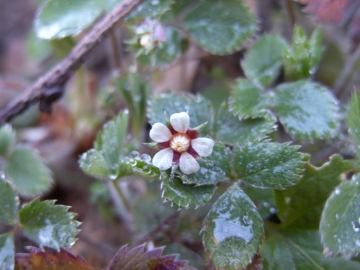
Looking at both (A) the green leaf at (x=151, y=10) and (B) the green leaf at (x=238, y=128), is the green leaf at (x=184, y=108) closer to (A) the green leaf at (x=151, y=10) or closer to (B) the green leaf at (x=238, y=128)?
(B) the green leaf at (x=238, y=128)

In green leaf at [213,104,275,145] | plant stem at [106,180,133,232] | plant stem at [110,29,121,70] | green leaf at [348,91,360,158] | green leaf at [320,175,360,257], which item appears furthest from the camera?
plant stem at [110,29,121,70]

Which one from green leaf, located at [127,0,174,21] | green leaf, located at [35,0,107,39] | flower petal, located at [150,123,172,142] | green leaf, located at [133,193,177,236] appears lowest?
green leaf, located at [133,193,177,236]

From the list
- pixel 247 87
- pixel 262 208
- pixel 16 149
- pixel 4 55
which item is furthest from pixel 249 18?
pixel 4 55

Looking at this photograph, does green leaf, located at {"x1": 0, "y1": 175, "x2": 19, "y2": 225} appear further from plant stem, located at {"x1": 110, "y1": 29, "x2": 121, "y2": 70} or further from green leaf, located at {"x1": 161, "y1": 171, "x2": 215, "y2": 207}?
A: plant stem, located at {"x1": 110, "y1": 29, "x2": 121, "y2": 70}

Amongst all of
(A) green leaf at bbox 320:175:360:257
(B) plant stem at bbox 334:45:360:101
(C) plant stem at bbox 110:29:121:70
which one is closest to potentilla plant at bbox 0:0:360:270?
(A) green leaf at bbox 320:175:360:257

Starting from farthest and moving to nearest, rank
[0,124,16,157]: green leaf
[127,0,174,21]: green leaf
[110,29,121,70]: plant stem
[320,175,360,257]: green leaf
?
[110,29,121,70]: plant stem
[0,124,16,157]: green leaf
[127,0,174,21]: green leaf
[320,175,360,257]: green leaf

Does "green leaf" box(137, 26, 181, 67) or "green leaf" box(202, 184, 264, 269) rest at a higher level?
"green leaf" box(137, 26, 181, 67)

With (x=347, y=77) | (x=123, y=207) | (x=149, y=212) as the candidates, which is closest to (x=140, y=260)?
(x=149, y=212)
